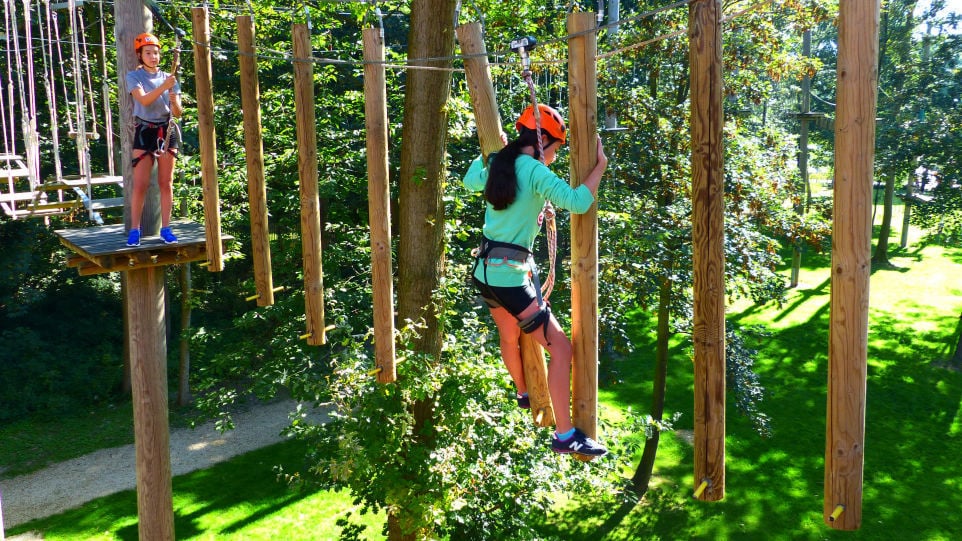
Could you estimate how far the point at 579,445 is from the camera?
151 inches

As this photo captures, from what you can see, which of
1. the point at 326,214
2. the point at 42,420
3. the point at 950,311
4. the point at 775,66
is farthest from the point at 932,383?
the point at 42,420

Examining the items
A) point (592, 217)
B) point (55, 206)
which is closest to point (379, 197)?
point (592, 217)

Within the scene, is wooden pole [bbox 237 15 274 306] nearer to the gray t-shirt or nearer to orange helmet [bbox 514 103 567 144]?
the gray t-shirt

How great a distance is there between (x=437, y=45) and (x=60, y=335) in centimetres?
1311

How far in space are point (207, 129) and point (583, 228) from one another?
2.92 m

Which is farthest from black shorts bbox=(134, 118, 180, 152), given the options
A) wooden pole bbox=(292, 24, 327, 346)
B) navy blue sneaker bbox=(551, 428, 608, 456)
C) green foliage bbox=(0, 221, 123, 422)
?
green foliage bbox=(0, 221, 123, 422)

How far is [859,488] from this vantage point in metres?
2.96

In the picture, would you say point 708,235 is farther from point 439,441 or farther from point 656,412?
point 656,412

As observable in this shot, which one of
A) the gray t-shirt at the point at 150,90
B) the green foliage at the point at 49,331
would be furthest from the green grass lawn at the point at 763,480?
the gray t-shirt at the point at 150,90

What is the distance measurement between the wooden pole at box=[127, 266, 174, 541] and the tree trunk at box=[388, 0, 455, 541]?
2.03 m

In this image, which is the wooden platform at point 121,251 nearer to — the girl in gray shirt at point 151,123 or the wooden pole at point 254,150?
the girl in gray shirt at point 151,123

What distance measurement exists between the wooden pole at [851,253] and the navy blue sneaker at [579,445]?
1.12 meters

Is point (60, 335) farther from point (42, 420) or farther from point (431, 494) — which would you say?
point (431, 494)

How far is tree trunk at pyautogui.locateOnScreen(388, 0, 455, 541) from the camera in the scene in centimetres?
659
